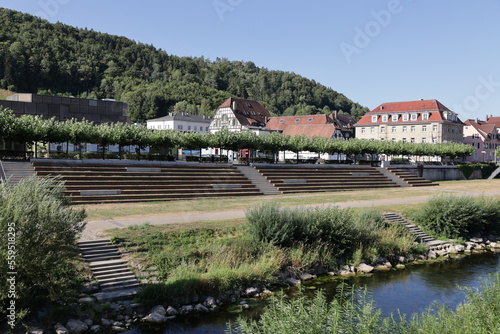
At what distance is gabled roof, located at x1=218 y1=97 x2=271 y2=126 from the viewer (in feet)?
299

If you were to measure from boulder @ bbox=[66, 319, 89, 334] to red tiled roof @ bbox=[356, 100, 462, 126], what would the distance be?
82448mm

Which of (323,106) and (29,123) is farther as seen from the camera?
(323,106)

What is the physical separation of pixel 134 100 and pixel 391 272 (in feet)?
383

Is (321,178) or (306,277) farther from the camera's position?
(321,178)

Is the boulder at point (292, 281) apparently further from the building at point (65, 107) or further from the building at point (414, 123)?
the building at point (414, 123)

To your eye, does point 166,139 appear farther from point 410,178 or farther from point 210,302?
point 410,178

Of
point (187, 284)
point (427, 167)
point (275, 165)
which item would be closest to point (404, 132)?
point (427, 167)

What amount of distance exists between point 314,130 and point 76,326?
242 ft

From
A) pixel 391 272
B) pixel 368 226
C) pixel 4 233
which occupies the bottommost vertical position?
pixel 391 272

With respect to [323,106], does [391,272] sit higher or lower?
lower

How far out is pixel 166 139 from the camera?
1748 inches

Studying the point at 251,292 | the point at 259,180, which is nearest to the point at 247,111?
the point at 259,180

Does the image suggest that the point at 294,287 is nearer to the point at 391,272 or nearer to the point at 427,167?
the point at 391,272

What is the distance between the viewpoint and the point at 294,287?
19.9 m
